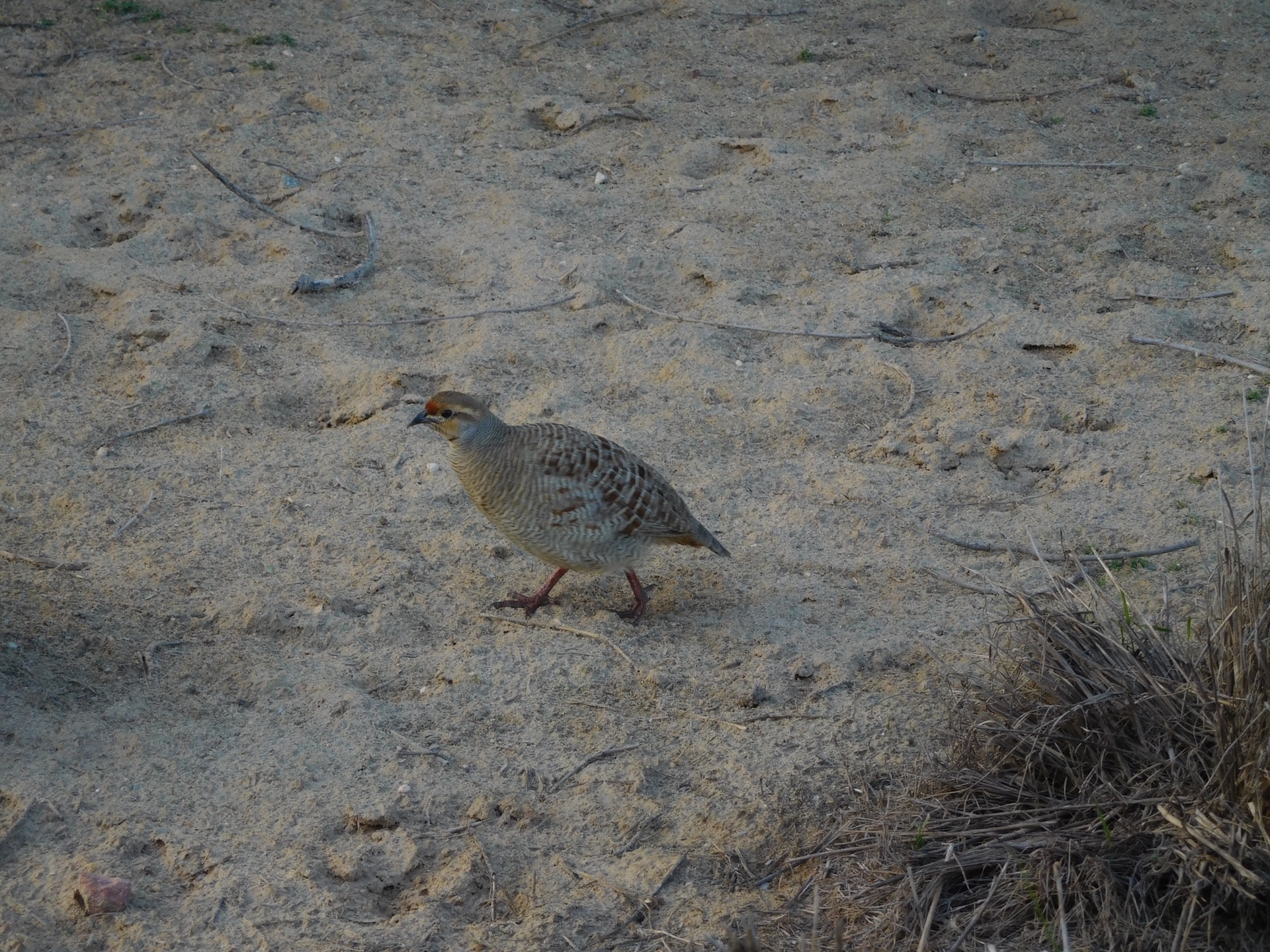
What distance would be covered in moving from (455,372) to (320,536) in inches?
51.0

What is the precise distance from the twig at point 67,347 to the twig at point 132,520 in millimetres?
1141

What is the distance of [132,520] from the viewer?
17.5 feet

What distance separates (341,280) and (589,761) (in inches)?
140

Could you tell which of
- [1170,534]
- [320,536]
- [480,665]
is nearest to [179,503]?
[320,536]

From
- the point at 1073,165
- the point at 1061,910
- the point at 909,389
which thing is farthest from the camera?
the point at 1073,165

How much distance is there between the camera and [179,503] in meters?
5.49

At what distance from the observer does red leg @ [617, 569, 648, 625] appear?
16.9 ft

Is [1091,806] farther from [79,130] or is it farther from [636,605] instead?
[79,130]

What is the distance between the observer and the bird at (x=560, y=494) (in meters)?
5.00

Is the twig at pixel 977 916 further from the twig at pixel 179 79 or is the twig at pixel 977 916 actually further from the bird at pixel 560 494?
the twig at pixel 179 79

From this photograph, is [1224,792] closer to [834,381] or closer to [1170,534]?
[1170,534]

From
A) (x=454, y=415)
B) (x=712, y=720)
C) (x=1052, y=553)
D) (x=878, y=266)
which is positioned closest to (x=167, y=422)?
(x=454, y=415)

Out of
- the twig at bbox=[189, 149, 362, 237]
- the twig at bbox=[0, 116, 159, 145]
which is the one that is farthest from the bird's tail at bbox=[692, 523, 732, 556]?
the twig at bbox=[0, 116, 159, 145]

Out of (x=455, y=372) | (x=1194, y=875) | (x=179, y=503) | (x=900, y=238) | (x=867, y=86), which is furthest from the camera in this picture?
(x=867, y=86)
